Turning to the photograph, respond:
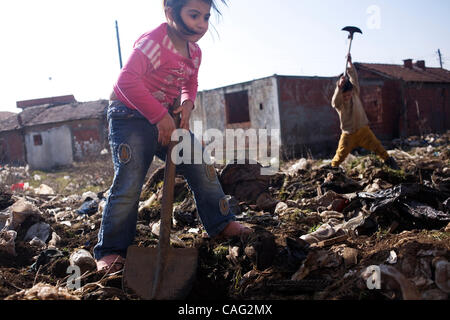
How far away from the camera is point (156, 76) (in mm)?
2254

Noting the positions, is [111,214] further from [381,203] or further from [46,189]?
[46,189]

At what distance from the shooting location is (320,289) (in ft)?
5.47

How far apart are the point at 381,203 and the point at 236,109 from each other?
1585 centimetres

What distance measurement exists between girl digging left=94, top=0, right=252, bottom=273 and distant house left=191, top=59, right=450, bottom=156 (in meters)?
11.1

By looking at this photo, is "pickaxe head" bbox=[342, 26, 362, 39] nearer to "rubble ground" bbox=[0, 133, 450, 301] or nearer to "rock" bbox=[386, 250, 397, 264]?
"rubble ground" bbox=[0, 133, 450, 301]

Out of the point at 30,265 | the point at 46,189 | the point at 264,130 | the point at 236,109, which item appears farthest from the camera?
the point at 236,109

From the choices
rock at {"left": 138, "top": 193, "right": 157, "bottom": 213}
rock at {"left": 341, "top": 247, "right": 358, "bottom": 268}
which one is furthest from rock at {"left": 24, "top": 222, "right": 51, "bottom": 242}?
rock at {"left": 341, "top": 247, "right": 358, "bottom": 268}

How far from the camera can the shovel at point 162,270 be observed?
1768 millimetres

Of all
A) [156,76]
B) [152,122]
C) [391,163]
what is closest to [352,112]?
[391,163]

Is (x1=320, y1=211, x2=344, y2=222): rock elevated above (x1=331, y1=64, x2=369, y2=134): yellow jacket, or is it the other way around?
(x1=331, y1=64, x2=369, y2=134): yellow jacket

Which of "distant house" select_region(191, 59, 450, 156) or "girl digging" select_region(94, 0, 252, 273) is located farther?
"distant house" select_region(191, 59, 450, 156)

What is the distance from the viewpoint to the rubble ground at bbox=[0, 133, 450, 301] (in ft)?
5.36

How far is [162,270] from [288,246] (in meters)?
0.71
